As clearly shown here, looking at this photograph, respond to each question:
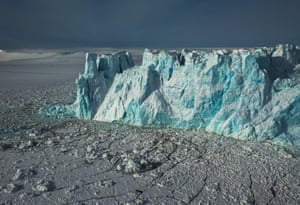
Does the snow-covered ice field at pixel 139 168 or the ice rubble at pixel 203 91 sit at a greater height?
the ice rubble at pixel 203 91

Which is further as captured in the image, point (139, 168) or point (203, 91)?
point (203, 91)

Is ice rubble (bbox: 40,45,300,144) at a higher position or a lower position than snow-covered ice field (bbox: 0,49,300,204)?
higher

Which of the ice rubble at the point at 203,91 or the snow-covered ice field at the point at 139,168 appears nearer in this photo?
the snow-covered ice field at the point at 139,168

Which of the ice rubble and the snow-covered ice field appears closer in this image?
the snow-covered ice field

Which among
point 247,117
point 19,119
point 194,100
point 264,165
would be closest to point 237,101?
point 247,117

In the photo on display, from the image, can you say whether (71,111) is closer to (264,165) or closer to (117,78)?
(117,78)
